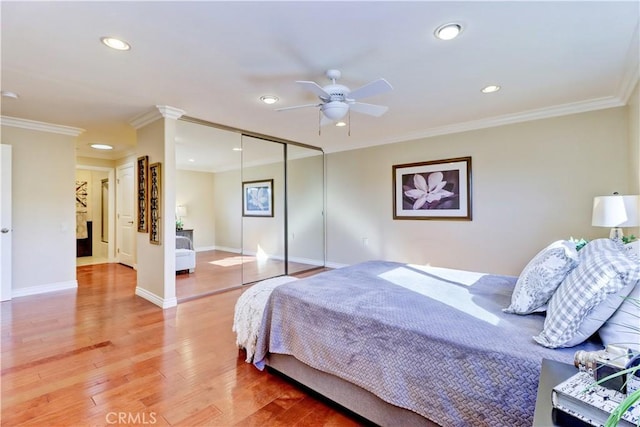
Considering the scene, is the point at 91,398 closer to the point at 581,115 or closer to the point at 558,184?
the point at 558,184

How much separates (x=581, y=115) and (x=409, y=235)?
2.61 metres

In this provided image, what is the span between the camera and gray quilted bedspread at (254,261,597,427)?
1271 millimetres

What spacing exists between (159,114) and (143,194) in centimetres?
116

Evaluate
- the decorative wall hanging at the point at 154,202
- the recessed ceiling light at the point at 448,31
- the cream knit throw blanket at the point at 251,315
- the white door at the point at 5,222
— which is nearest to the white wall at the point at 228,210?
the decorative wall hanging at the point at 154,202

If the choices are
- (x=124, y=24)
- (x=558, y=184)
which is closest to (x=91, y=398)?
(x=124, y=24)

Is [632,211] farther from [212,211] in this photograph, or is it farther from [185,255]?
[185,255]

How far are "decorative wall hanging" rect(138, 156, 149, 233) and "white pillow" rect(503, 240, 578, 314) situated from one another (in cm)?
418

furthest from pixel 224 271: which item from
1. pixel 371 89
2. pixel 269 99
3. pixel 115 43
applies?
pixel 371 89

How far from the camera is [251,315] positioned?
2.44 m

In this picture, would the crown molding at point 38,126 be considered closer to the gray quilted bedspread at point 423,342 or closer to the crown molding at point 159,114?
the crown molding at point 159,114

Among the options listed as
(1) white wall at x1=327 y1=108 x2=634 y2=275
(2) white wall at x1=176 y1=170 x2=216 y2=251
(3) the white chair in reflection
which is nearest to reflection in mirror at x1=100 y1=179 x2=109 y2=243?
(3) the white chair in reflection

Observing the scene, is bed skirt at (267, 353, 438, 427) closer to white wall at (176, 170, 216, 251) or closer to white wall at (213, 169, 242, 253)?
white wall at (213, 169, 242, 253)

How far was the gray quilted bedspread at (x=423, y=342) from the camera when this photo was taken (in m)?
1.27

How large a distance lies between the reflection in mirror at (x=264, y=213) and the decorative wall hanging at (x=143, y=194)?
1628 mm
